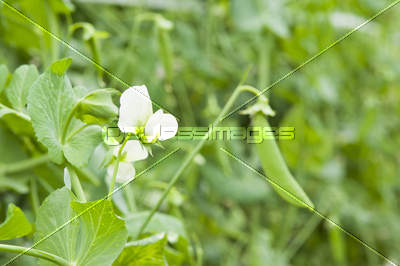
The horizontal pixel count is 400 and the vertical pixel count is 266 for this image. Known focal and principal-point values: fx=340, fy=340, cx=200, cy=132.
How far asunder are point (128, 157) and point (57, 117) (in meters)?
0.05

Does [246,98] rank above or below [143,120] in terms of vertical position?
below

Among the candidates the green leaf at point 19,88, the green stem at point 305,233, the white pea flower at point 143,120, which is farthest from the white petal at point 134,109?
the green stem at point 305,233

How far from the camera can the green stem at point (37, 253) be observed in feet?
0.56

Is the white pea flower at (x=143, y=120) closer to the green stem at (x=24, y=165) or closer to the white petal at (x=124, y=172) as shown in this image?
the white petal at (x=124, y=172)

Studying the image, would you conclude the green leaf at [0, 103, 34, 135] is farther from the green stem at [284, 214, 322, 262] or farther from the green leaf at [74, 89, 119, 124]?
the green stem at [284, 214, 322, 262]

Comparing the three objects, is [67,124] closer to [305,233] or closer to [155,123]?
[155,123]

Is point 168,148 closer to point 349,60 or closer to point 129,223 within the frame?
point 129,223

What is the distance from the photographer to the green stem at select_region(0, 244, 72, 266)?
0.56 ft

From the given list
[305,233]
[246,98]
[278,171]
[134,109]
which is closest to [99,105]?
[134,109]

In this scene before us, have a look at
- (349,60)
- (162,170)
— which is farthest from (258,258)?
(349,60)

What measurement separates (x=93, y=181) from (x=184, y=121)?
409mm

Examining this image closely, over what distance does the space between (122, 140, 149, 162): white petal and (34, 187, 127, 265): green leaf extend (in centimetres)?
4

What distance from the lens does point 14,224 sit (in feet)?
0.63

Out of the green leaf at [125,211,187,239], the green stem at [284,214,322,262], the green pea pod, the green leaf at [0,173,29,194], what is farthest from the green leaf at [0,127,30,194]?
the green stem at [284,214,322,262]
